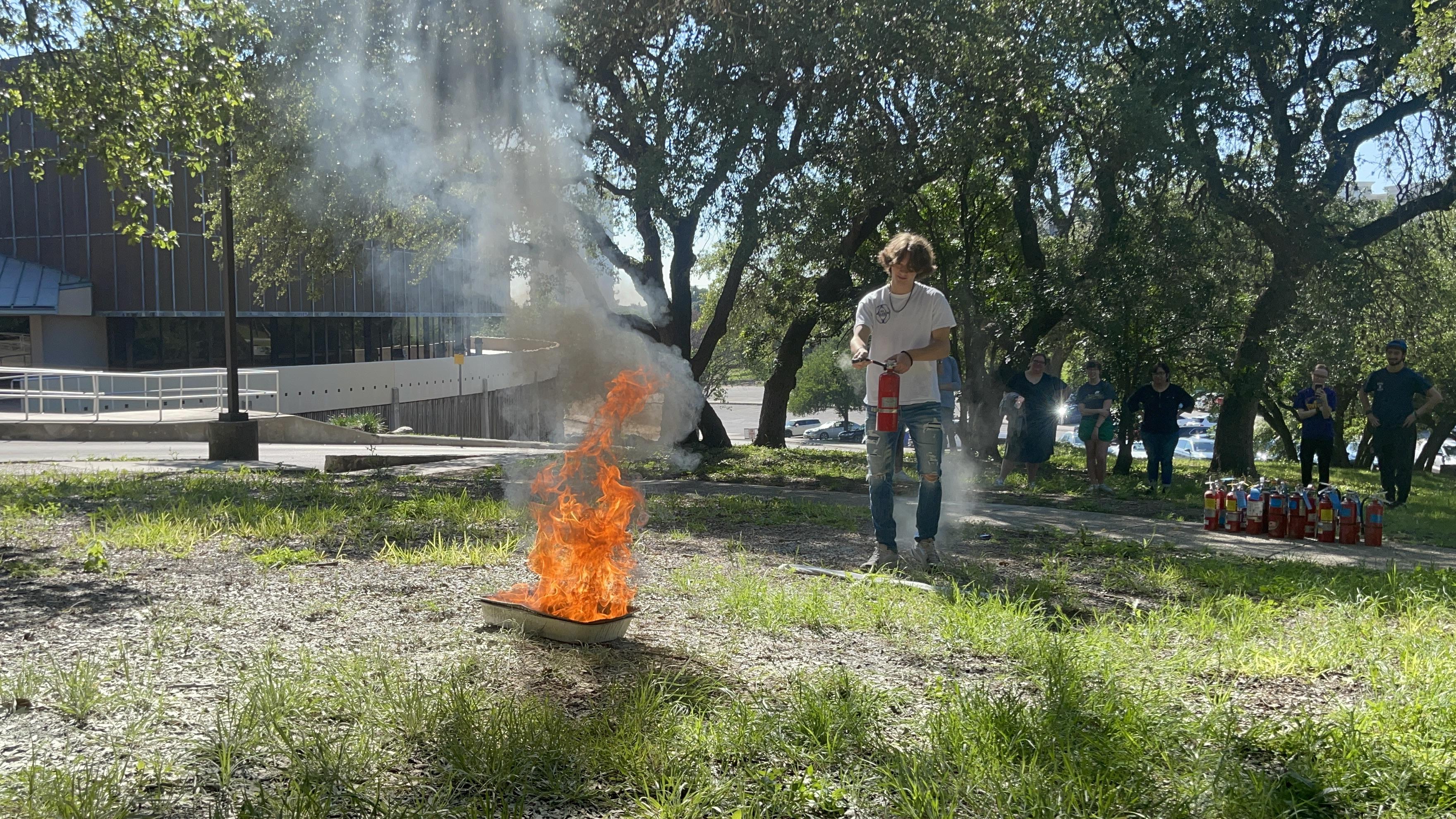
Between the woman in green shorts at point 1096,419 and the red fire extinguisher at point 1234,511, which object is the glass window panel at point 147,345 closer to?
the woman in green shorts at point 1096,419

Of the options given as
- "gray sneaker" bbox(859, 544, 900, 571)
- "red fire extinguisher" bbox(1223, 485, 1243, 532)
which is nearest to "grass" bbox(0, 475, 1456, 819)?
"gray sneaker" bbox(859, 544, 900, 571)

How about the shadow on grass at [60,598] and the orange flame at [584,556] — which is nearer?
the orange flame at [584,556]

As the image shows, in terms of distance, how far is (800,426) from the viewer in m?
83.9

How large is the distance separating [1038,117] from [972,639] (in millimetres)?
11690

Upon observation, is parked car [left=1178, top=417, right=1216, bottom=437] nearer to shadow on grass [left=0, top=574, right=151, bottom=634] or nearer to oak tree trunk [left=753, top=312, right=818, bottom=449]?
oak tree trunk [left=753, top=312, right=818, bottom=449]

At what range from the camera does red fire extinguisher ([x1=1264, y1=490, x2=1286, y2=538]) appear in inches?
321

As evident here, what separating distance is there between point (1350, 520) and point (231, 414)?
13.5m

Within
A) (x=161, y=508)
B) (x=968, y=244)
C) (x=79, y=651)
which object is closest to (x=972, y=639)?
(x=79, y=651)

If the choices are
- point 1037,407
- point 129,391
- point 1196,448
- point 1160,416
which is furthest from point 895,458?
point 1196,448

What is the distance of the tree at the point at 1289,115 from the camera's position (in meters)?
12.7

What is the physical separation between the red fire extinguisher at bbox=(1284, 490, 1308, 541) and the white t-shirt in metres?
4.04

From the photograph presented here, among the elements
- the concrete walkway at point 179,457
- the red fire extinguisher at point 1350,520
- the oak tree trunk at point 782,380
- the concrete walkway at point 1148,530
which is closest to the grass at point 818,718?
the concrete walkway at point 1148,530

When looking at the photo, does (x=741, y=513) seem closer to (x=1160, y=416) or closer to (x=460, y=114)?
(x=1160, y=416)

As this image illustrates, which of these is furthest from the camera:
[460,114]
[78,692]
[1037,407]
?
[460,114]
